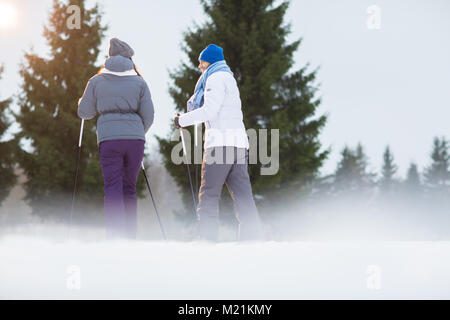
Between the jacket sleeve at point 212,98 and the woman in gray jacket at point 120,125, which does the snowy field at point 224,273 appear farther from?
the jacket sleeve at point 212,98

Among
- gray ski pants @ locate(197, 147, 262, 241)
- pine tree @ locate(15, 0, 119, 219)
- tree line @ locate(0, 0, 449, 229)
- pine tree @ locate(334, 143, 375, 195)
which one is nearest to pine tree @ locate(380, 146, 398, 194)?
pine tree @ locate(334, 143, 375, 195)

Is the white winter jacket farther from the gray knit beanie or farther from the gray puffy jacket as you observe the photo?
the gray knit beanie

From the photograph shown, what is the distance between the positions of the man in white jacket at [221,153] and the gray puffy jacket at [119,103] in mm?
500

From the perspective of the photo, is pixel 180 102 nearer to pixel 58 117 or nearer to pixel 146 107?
pixel 58 117

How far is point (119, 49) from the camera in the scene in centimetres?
458

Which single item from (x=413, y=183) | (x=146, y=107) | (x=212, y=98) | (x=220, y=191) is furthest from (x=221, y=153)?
(x=413, y=183)

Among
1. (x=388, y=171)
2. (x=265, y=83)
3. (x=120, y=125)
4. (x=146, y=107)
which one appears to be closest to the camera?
(x=120, y=125)

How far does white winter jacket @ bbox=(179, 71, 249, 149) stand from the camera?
4.06m

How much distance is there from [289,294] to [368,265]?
644 millimetres

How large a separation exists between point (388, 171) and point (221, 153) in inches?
2330

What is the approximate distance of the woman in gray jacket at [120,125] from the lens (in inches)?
174

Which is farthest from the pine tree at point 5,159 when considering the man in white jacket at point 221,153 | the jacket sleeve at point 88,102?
the man in white jacket at point 221,153

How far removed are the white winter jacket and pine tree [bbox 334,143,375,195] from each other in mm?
43718

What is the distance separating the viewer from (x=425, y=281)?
2.96m
